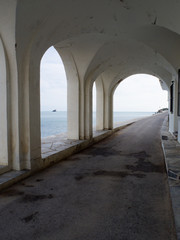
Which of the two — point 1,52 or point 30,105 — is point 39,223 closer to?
point 30,105

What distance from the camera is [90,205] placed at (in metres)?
3.20

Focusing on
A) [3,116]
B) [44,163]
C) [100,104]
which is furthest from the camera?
[100,104]

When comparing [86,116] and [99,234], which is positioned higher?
[86,116]

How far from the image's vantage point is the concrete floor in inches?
98.0

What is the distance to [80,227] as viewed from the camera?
2.58 m

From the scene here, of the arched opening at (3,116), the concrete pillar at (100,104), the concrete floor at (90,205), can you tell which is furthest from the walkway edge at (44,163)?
the concrete pillar at (100,104)

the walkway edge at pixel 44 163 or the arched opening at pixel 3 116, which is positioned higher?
the arched opening at pixel 3 116

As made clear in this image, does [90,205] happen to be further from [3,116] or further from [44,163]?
[3,116]

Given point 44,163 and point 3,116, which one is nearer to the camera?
point 3,116

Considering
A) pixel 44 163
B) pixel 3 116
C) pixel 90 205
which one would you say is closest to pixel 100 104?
pixel 44 163

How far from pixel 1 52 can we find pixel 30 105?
1.31m

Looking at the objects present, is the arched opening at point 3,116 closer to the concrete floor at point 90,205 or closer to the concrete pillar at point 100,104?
the concrete floor at point 90,205

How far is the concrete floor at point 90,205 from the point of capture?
2.49m

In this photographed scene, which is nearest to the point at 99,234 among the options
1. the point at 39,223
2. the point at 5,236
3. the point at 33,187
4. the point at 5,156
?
the point at 39,223
